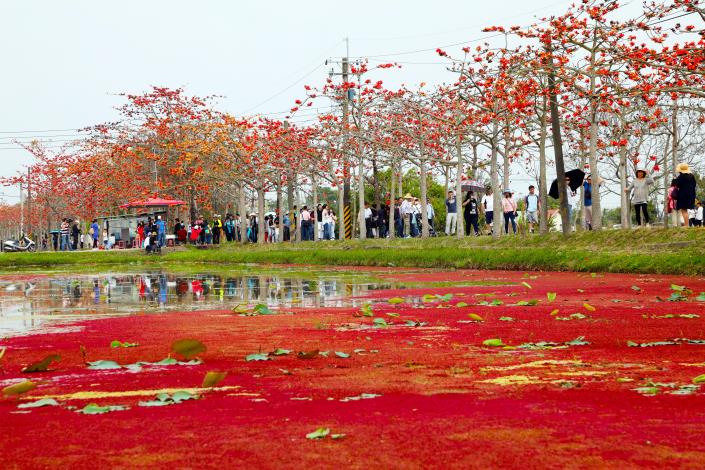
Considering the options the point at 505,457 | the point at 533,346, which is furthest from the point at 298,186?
the point at 505,457

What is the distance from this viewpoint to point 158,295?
60.5 feet

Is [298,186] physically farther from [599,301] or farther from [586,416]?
[586,416]

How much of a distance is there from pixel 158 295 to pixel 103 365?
1130 centimetres

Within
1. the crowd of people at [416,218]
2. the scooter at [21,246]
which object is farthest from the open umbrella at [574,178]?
the scooter at [21,246]

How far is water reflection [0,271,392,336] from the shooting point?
14203 mm

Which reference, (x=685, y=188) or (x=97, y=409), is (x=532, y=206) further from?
(x=97, y=409)

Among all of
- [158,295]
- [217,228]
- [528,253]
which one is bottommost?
[158,295]

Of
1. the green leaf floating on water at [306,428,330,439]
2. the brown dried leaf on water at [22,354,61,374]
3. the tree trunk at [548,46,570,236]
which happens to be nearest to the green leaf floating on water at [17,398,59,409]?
the brown dried leaf on water at [22,354,61,374]

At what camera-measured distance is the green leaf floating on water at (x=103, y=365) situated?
7.24 metres

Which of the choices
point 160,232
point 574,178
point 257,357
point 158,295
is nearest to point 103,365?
point 257,357

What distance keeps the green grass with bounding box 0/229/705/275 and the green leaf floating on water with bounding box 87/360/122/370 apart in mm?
15663

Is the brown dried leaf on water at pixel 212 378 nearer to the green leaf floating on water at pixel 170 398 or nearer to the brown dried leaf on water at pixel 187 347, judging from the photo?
the green leaf floating on water at pixel 170 398

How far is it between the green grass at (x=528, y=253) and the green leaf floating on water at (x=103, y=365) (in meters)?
15.7

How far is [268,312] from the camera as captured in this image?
41.8ft
